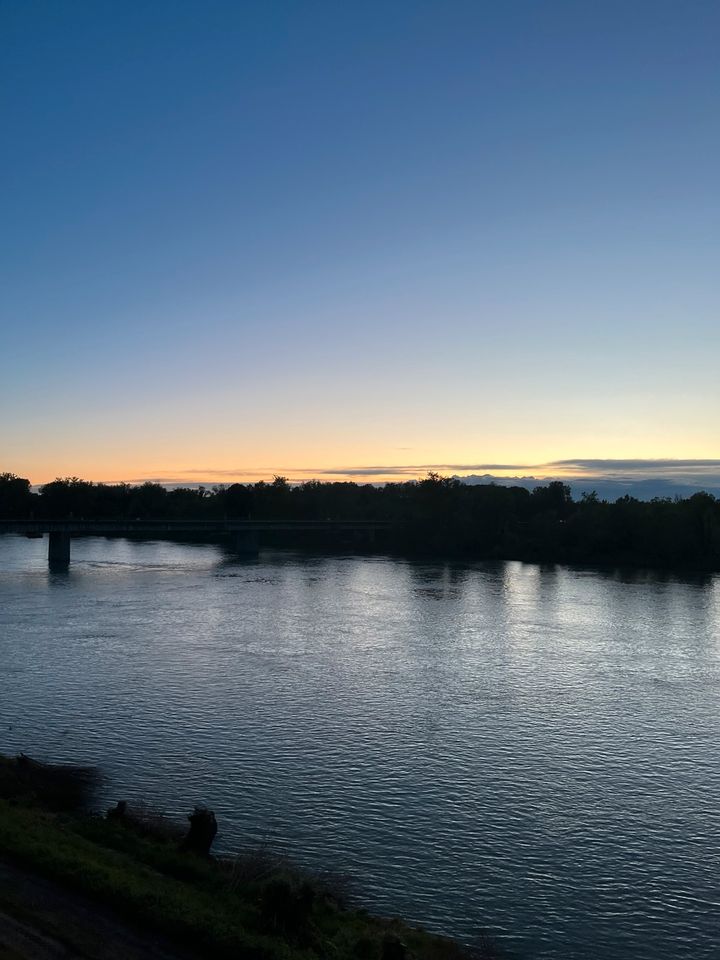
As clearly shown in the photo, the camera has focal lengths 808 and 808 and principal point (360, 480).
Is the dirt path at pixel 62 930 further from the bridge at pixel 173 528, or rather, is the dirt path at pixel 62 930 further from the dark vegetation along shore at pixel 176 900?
the bridge at pixel 173 528

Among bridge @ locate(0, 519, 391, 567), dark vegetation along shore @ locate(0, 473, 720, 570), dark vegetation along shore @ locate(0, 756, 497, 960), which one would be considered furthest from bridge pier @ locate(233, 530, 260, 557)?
dark vegetation along shore @ locate(0, 756, 497, 960)

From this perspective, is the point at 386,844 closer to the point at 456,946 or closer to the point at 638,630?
the point at 456,946

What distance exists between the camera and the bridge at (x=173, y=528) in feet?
395

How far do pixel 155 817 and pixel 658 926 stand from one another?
15.7m

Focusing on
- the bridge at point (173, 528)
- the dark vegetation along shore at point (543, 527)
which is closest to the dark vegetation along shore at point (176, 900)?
the bridge at point (173, 528)

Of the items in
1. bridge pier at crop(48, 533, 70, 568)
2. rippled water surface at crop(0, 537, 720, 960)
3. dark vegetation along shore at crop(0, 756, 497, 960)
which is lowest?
Result: rippled water surface at crop(0, 537, 720, 960)

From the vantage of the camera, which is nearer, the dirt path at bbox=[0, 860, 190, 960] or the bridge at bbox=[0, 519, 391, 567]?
the dirt path at bbox=[0, 860, 190, 960]

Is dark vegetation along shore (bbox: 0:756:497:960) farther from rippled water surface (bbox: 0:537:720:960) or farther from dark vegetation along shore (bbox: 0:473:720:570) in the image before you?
dark vegetation along shore (bbox: 0:473:720:570)

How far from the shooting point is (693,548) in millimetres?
121938

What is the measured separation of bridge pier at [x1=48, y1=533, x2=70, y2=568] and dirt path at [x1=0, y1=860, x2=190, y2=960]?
106835 millimetres

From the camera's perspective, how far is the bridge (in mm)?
120250

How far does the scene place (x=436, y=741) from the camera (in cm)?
3722

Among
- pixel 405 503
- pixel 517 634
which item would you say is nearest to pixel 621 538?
pixel 405 503

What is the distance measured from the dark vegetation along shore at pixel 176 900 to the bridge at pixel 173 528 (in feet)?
333
